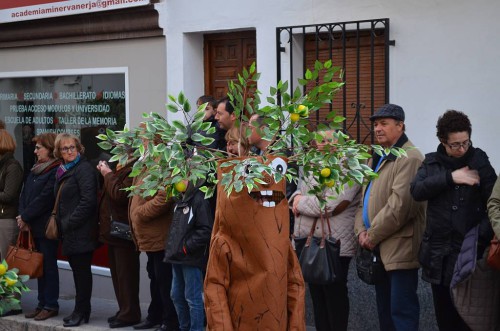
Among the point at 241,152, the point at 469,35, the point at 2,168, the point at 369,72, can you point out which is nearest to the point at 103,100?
the point at 2,168

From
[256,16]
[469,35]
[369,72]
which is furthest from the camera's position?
[256,16]

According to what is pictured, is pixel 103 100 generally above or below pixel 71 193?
above

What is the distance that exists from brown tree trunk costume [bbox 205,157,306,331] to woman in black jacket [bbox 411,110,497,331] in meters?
1.59

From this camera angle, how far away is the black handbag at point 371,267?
7.12 meters

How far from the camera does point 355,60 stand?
360 inches

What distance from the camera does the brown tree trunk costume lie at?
207 inches

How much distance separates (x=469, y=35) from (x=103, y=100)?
15.5 feet

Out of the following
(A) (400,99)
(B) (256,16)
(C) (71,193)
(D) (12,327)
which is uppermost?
(B) (256,16)

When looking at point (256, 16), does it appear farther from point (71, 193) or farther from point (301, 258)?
point (301, 258)

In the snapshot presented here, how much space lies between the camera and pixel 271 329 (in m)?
5.38

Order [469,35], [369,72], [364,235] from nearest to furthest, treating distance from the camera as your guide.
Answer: [364,235], [469,35], [369,72]

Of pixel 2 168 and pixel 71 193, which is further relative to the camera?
pixel 2 168

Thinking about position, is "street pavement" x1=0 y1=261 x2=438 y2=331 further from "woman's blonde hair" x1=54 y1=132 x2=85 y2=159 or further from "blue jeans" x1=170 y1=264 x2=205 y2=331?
"woman's blonde hair" x1=54 y1=132 x2=85 y2=159

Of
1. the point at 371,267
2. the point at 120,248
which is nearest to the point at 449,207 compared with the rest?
the point at 371,267
